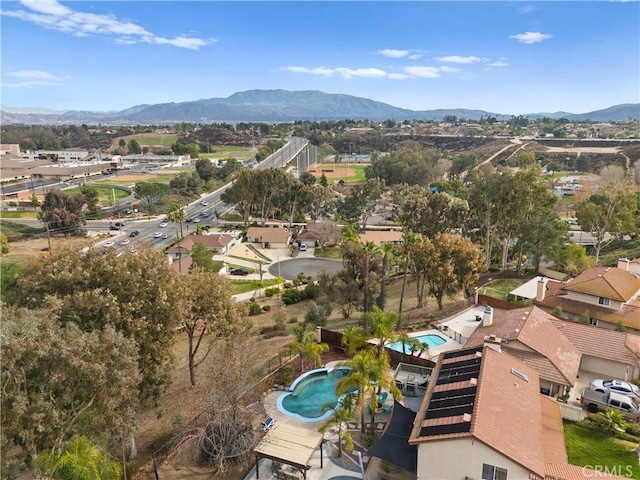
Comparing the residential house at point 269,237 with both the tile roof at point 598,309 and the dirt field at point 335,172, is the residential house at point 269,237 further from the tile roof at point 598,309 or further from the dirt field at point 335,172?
the dirt field at point 335,172

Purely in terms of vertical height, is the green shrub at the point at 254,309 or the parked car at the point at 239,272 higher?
the green shrub at the point at 254,309

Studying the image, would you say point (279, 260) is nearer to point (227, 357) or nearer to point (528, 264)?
point (528, 264)

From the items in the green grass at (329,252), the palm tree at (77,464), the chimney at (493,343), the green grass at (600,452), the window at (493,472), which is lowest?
the green grass at (329,252)

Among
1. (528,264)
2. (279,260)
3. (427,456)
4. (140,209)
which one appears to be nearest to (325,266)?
(279,260)

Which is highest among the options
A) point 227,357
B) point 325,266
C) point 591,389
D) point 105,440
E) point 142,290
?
point 142,290

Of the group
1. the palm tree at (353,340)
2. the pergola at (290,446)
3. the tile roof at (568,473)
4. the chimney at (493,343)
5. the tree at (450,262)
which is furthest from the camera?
the tree at (450,262)

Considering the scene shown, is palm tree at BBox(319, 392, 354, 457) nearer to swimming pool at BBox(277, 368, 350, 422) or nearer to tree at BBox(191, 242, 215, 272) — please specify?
swimming pool at BBox(277, 368, 350, 422)

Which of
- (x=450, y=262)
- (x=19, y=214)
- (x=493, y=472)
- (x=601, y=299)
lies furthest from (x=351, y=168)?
(x=493, y=472)

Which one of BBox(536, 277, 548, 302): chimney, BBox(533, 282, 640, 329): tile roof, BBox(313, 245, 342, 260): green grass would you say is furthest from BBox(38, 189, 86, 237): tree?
BBox(533, 282, 640, 329): tile roof

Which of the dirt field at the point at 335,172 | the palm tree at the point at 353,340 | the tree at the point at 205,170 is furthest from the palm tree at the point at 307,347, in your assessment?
the dirt field at the point at 335,172
